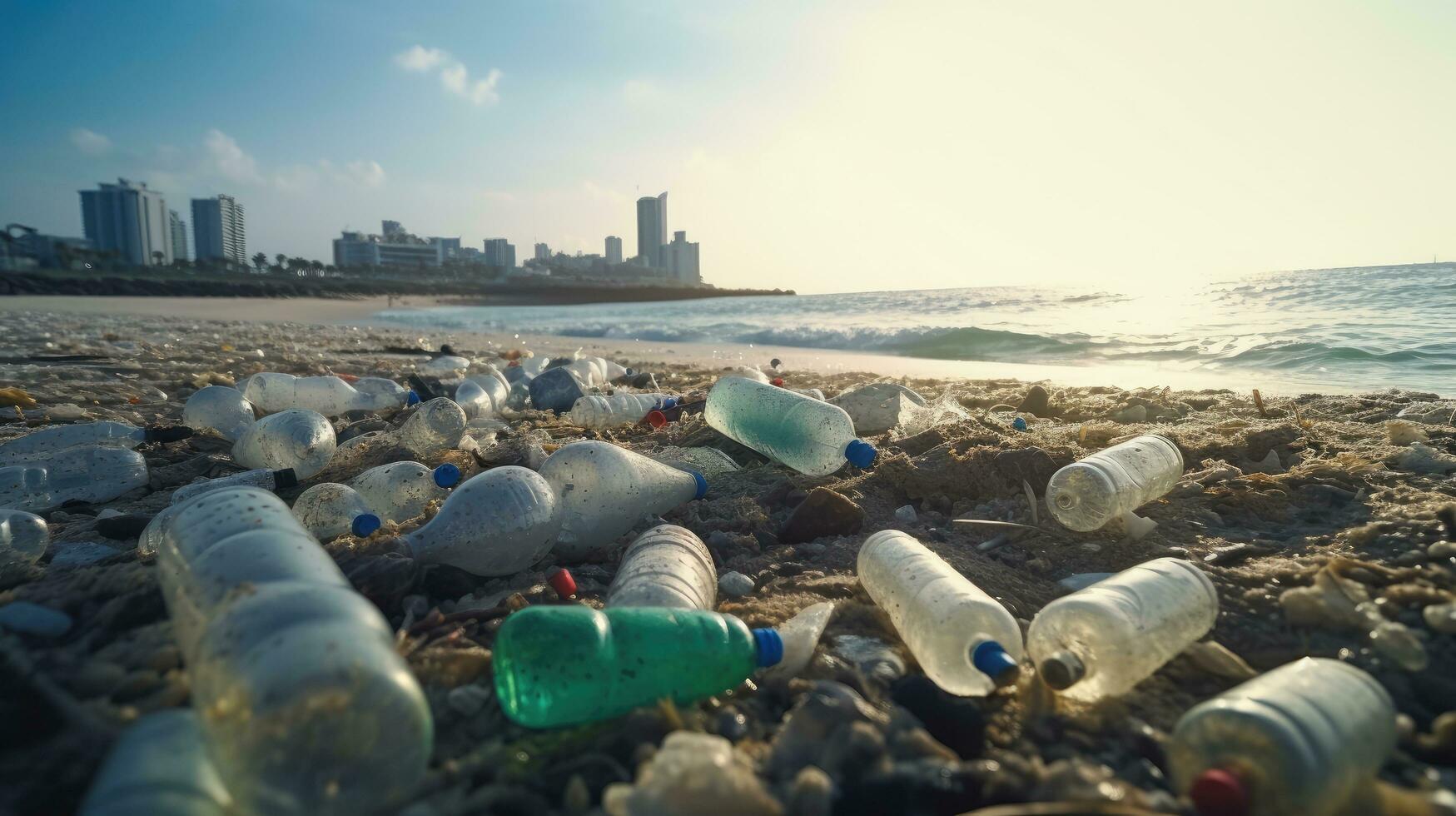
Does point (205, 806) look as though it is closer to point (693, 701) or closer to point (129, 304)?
point (693, 701)

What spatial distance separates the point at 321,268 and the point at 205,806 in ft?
231

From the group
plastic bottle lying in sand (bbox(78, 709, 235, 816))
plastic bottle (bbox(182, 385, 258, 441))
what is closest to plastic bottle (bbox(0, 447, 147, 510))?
plastic bottle (bbox(182, 385, 258, 441))

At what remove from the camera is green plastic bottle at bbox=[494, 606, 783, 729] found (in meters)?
1.16

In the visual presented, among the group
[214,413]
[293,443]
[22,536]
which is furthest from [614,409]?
[22,536]

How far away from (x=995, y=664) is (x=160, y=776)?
1231 mm

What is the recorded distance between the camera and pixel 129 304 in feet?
66.2

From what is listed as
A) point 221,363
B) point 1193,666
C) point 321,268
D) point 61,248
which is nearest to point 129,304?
point 221,363

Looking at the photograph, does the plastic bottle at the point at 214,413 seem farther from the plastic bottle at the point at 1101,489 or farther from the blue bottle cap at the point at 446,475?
the plastic bottle at the point at 1101,489

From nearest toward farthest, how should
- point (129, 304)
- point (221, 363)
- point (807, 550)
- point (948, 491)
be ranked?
point (807, 550)
point (948, 491)
point (221, 363)
point (129, 304)

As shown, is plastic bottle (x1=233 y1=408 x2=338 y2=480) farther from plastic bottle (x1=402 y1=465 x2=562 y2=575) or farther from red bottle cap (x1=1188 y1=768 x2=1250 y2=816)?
red bottle cap (x1=1188 y1=768 x2=1250 y2=816)

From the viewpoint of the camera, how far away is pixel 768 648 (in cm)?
129

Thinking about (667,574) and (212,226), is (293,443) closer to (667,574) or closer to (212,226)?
(667,574)

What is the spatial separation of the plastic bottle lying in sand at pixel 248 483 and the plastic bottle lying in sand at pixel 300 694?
1.53 meters

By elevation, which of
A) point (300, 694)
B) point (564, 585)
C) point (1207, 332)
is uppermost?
point (1207, 332)
